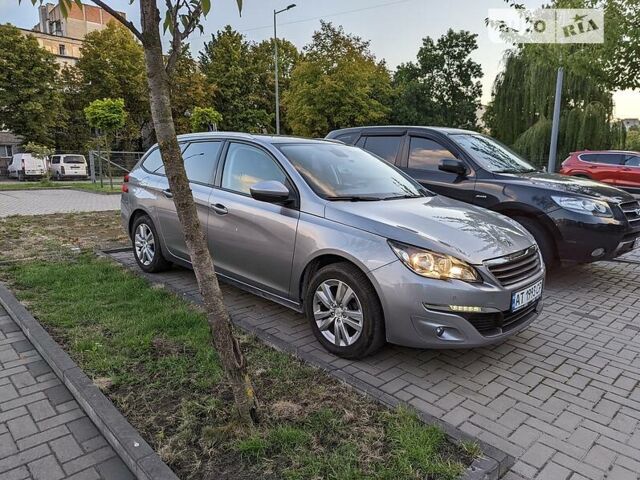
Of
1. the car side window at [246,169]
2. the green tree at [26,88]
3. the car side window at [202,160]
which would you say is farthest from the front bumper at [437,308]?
the green tree at [26,88]

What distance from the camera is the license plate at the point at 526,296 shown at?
329 cm

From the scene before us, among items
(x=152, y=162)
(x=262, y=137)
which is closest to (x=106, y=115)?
(x=152, y=162)

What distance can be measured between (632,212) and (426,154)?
2.56 meters

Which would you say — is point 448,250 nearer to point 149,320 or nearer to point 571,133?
point 149,320

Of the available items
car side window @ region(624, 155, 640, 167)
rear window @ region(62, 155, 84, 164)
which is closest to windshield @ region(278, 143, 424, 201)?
car side window @ region(624, 155, 640, 167)

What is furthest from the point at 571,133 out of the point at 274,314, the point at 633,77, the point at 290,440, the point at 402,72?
the point at 402,72

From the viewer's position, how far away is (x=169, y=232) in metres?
5.12

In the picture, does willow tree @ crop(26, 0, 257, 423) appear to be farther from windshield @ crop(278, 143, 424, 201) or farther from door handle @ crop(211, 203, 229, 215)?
door handle @ crop(211, 203, 229, 215)

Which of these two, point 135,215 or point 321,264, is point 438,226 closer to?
point 321,264

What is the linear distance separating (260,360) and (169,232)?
2.34 meters

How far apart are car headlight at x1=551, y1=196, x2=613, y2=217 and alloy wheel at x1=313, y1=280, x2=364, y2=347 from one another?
10.6 feet

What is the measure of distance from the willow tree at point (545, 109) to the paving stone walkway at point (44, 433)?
21190 millimetres

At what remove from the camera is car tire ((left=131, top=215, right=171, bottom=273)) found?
5.44m

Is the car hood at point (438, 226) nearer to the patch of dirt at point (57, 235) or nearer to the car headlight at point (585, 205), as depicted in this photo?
the car headlight at point (585, 205)
